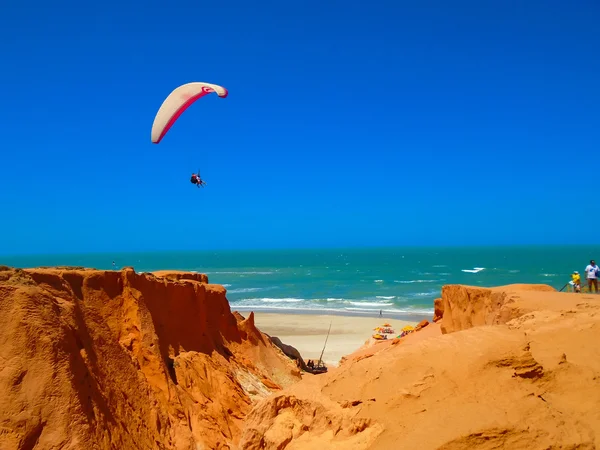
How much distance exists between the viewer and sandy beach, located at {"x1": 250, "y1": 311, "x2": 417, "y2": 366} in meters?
26.6

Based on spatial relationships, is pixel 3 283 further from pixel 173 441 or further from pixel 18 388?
pixel 173 441

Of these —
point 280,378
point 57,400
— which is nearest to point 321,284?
point 280,378

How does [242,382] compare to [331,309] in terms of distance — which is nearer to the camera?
[242,382]

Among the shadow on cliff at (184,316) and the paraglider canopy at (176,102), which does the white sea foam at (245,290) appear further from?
the shadow on cliff at (184,316)

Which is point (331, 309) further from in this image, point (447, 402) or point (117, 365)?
point (447, 402)

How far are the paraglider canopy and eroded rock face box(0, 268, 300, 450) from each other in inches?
254

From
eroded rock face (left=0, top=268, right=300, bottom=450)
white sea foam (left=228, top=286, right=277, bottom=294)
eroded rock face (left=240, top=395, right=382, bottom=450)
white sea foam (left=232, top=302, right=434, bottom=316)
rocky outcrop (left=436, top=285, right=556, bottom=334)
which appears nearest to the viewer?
eroded rock face (left=240, top=395, right=382, bottom=450)

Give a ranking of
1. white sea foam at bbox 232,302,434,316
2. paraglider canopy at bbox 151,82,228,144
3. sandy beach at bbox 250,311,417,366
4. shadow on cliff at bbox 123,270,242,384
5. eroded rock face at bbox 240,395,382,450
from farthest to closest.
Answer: white sea foam at bbox 232,302,434,316, sandy beach at bbox 250,311,417,366, paraglider canopy at bbox 151,82,228,144, shadow on cliff at bbox 123,270,242,384, eroded rock face at bbox 240,395,382,450

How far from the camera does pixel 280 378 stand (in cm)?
1498

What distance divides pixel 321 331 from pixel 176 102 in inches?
788

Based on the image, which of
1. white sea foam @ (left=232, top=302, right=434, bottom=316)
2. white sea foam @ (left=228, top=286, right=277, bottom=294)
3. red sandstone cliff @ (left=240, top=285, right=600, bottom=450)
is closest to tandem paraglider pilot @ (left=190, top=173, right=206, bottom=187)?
red sandstone cliff @ (left=240, top=285, right=600, bottom=450)

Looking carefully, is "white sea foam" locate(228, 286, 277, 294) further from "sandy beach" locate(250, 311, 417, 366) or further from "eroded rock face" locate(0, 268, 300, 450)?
"eroded rock face" locate(0, 268, 300, 450)

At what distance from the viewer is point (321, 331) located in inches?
1296

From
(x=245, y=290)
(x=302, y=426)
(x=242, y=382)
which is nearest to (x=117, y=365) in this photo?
(x=242, y=382)
